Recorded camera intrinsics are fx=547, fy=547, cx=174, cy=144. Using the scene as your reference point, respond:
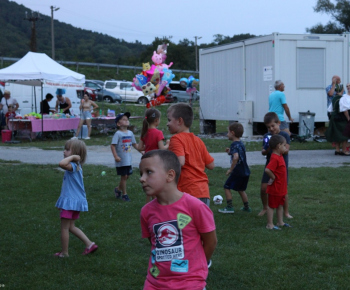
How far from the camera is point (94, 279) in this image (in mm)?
5270

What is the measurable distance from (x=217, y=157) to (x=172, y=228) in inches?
464

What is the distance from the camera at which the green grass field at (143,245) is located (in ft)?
17.2

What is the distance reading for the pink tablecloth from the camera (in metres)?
20.7

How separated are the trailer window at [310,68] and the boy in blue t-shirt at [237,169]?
1126 cm

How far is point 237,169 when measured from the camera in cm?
815

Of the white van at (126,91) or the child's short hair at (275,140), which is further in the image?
the white van at (126,91)

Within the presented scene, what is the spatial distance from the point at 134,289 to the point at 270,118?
11.3 ft

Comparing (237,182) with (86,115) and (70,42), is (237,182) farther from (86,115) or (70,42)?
(70,42)

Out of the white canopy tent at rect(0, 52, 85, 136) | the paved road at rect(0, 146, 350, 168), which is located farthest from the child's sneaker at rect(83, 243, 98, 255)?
the white canopy tent at rect(0, 52, 85, 136)

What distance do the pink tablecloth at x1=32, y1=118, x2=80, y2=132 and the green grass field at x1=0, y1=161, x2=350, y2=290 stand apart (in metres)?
10.6

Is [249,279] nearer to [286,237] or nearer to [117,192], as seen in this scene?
[286,237]

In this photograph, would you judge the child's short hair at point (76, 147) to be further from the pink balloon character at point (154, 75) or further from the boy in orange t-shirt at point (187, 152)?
the pink balloon character at point (154, 75)

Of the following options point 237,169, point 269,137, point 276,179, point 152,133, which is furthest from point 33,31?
point 276,179

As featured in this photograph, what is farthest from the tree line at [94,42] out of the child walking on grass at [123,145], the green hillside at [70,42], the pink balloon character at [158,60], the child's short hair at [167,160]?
the child's short hair at [167,160]
